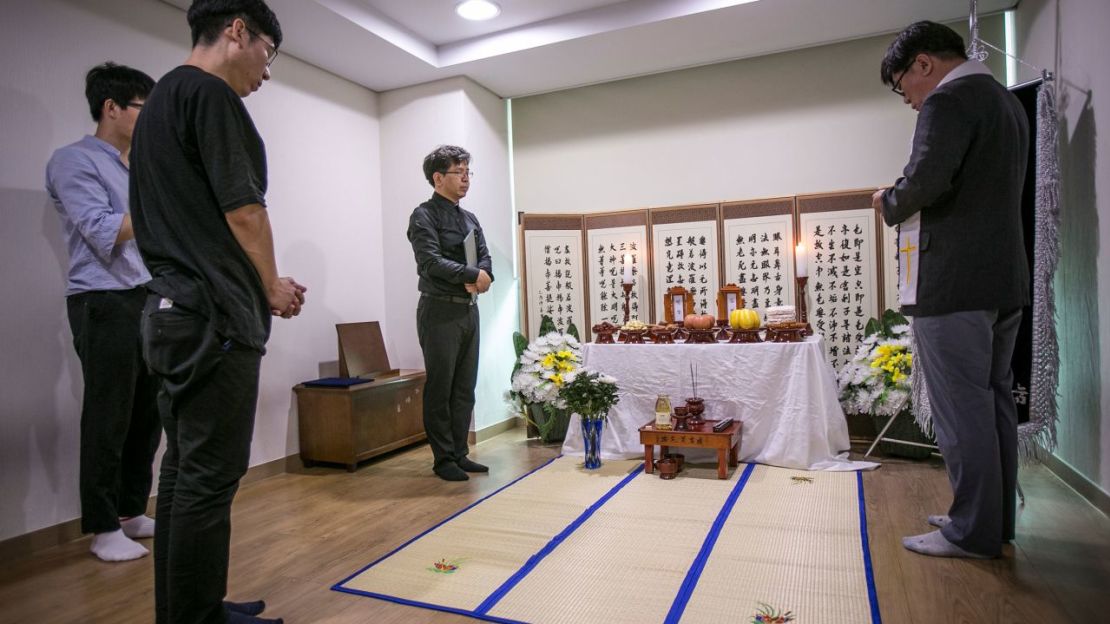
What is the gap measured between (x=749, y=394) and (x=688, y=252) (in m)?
1.32

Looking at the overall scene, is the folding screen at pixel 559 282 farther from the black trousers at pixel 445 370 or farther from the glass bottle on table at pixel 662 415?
the glass bottle on table at pixel 662 415

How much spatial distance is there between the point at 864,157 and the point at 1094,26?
5.27 ft

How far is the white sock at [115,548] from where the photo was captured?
2293 millimetres

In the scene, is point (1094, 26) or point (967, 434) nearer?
point (967, 434)

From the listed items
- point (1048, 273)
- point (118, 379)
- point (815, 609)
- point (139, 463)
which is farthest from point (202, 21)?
point (1048, 273)

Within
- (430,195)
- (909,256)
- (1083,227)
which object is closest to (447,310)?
(430,195)

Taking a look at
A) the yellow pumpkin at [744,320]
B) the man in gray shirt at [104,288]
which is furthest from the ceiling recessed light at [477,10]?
the yellow pumpkin at [744,320]

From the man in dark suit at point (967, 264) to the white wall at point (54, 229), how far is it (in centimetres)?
309

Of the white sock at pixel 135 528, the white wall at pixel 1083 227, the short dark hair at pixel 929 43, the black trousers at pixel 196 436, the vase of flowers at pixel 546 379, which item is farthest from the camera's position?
the vase of flowers at pixel 546 379

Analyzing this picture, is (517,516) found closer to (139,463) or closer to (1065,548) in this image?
(139,463)

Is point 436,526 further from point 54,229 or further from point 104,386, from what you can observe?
point 54,229

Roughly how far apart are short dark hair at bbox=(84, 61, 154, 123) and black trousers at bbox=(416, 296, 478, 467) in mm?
1474

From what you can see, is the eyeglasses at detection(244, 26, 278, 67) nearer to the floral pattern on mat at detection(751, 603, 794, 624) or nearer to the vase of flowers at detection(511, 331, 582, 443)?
the floral pattern on mat at detection(751, 603, 794, 624)

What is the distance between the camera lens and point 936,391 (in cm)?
201
